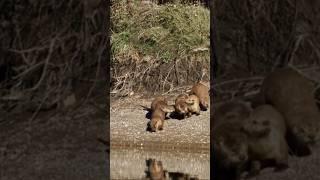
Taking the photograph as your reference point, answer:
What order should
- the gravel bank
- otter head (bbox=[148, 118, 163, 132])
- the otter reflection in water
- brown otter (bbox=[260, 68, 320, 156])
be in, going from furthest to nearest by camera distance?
otter head (bbox=[148, 118, 163, 132]), the gravel bank, brown otter (bbox=[260, 68, 320, 156]), the otter reflection in water

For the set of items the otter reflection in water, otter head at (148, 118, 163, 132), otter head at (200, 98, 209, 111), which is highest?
otter head at (200, 98, 209, 111)

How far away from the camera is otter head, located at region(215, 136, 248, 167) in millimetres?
3832

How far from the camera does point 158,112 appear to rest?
5.38 meters

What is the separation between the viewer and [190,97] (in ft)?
18.1

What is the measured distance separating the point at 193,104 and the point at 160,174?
1.28m

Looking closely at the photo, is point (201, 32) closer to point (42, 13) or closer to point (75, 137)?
point (42, 13)

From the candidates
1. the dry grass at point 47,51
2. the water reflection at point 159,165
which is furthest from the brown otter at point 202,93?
the dry grass at point 47,51

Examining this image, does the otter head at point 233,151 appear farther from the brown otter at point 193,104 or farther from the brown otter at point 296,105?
the brown otter at point 193,104

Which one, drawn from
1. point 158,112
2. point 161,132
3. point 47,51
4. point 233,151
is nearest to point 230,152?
A: point 233,151

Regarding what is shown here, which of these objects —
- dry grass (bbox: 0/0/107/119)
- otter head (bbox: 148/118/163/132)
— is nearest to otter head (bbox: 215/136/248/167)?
otter head (bbox: 148/118/163/132)

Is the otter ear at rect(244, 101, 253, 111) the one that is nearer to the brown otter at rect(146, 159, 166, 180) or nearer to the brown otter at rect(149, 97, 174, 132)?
the brown otter at rect(146, 159, 166, 180)

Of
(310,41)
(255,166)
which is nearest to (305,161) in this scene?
(255,166)

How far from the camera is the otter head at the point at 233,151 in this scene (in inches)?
151

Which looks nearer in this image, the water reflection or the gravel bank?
the water reflection
